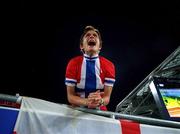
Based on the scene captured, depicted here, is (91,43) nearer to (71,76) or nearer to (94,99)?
(71,76)

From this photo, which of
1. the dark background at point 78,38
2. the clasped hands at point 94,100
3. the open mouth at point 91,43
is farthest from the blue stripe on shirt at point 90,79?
the dark background at point 78,38

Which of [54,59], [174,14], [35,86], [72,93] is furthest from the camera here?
[35,86]

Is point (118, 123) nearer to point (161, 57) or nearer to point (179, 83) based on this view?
point (179, 83)

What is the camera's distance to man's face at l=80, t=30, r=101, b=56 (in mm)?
2281

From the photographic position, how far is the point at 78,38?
22.5 ft

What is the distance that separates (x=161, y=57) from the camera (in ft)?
21.0

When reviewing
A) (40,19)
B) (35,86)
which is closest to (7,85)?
(35,86)

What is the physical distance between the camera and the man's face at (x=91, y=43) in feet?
7.48

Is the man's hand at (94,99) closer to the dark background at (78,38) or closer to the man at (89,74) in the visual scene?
the man at (89,74)

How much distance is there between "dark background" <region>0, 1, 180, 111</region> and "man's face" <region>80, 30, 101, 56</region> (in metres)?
3.49

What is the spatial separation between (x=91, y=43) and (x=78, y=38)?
4586mm

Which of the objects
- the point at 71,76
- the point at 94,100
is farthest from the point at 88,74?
the point at 94,100

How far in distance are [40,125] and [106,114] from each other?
1.38 feet

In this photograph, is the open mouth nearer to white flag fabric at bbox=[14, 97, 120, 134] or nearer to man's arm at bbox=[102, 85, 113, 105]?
man's arm at bbox=[102, 85, 113, 105]
